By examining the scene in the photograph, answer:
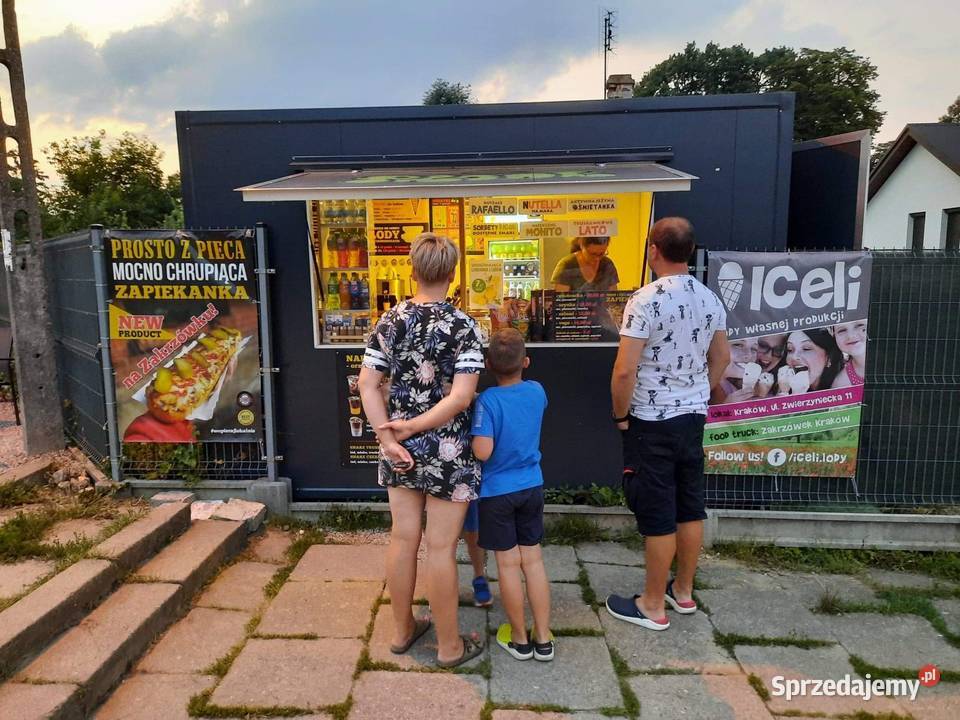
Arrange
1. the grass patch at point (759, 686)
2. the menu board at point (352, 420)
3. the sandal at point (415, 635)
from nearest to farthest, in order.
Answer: the grass patch at point (759, 686)
the sandal at point (415, 635)
the menu board at point (352, 420)

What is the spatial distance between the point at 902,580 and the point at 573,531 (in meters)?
1.97

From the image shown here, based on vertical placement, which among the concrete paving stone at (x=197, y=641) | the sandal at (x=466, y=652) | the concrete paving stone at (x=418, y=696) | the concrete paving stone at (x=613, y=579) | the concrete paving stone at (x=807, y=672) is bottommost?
the concrete paving stone at (x=807, y=672)

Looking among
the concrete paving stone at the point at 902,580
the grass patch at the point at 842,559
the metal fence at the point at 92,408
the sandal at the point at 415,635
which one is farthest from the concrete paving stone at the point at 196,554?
the concrete paving stone at the point at 902,580

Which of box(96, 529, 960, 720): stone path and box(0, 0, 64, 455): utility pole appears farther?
box(0, 0, 64, 455): utility pole

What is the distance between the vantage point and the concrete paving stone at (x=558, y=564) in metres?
3.79

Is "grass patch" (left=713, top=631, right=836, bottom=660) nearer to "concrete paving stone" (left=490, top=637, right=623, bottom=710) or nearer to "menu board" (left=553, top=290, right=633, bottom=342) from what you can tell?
"concrete paving stone" (left=490, top=637, right=623, bottom=710)

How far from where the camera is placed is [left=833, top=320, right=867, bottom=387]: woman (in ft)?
13.4

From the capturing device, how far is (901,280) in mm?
4090

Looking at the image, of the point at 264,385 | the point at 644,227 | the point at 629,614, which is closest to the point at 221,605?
the point at 264,385

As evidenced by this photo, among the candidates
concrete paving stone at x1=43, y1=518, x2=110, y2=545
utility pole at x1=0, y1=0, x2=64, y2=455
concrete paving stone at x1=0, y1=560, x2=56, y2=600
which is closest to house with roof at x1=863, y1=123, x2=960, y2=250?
utility pole at x1=0, y1=0, x2=64, y2=455

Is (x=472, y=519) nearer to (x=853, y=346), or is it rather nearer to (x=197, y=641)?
(x=197, y=641)

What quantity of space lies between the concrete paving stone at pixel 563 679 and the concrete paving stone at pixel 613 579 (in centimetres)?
53

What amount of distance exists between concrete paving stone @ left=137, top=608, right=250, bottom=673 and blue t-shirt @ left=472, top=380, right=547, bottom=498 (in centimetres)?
150

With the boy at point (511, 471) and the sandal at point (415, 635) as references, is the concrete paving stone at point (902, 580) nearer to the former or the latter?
the boy at point (511, 471)
